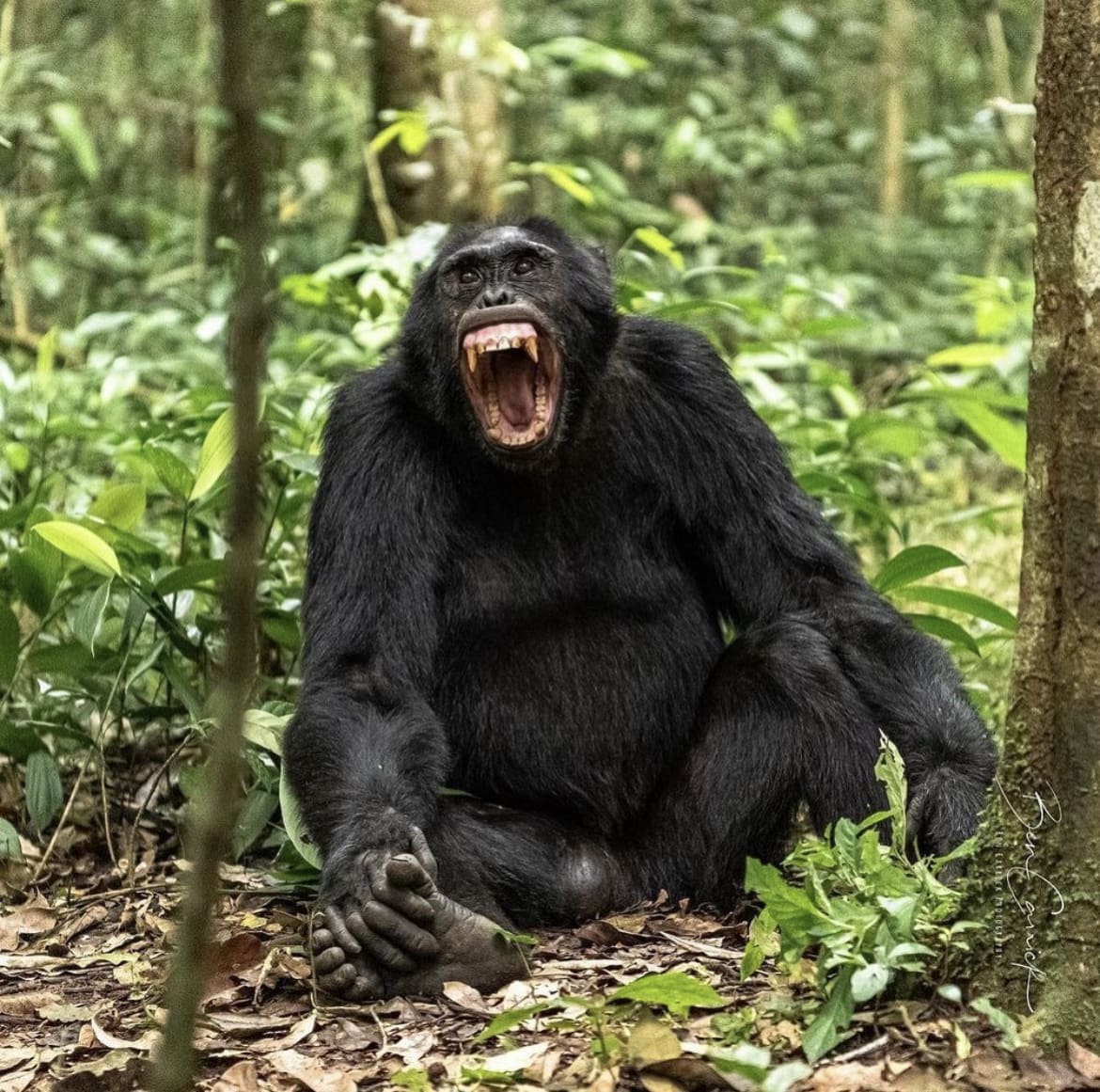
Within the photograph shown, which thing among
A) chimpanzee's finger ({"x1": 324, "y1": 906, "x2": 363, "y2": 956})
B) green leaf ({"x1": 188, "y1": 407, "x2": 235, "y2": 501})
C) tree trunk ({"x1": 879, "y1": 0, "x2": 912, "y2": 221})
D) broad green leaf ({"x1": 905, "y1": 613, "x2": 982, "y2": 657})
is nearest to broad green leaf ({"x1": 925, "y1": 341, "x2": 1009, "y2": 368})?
broad green leaf ({"x1": 905, "y1": 613, "x2": 982, "y2": 657})

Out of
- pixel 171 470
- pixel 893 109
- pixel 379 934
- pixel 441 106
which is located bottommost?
pixel 379 934

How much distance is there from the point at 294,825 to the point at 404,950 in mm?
764

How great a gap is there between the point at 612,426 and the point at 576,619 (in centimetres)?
72

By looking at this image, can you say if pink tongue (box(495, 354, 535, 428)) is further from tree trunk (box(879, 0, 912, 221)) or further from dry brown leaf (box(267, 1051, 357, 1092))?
tree trunk (box(879, 0, 912, 221))

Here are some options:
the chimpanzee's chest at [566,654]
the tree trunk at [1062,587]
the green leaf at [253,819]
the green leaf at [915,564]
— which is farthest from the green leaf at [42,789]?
the tree trunk at [1062,587]

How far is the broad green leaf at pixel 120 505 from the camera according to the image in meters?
6.21

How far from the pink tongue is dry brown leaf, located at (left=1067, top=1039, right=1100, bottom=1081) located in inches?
112

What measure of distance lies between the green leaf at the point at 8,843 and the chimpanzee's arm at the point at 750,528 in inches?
101

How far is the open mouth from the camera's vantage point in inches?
216

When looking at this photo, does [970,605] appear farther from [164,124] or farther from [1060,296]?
[164,124]

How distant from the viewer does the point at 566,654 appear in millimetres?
5426

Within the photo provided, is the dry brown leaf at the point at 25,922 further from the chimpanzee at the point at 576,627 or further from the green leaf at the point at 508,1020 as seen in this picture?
the green leaf at the point at 508,1020

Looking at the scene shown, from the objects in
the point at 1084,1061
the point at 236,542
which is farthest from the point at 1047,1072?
the point at 236,542

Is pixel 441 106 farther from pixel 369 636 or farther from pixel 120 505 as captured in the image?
pixel 369 636
